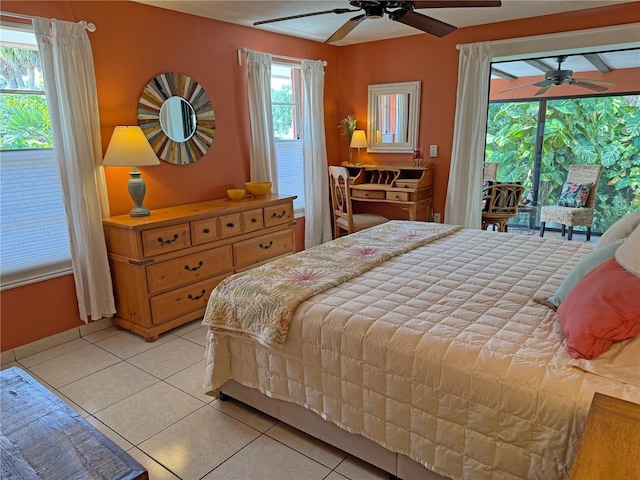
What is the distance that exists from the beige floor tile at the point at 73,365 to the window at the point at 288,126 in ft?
8.15

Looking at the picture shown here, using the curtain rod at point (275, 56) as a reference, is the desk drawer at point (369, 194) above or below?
below

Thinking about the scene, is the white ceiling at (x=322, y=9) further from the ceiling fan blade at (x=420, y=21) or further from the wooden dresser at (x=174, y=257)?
the wooden dresser at (x=174, y=257)

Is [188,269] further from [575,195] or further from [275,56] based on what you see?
[575,195]

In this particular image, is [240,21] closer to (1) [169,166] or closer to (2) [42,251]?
(1) [169,166]

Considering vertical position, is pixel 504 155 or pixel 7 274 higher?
pixel 504 155

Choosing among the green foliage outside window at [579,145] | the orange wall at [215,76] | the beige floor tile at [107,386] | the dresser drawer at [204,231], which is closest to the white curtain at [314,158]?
the orange wall at [215,76]

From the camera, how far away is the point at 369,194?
484 cm

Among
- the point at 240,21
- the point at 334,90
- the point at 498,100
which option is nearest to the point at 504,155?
the point at 498,100

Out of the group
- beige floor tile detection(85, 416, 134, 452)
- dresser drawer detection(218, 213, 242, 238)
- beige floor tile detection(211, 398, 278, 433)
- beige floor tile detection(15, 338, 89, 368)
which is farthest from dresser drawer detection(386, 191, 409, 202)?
beige floor tile detection(85, 416, 134, 452)

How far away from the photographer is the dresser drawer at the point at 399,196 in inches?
180

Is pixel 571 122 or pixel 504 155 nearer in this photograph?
pixel 571 122

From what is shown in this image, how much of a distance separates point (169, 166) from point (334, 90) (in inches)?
97.9

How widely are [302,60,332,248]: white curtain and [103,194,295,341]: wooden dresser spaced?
1.24 m

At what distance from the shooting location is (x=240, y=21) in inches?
157
